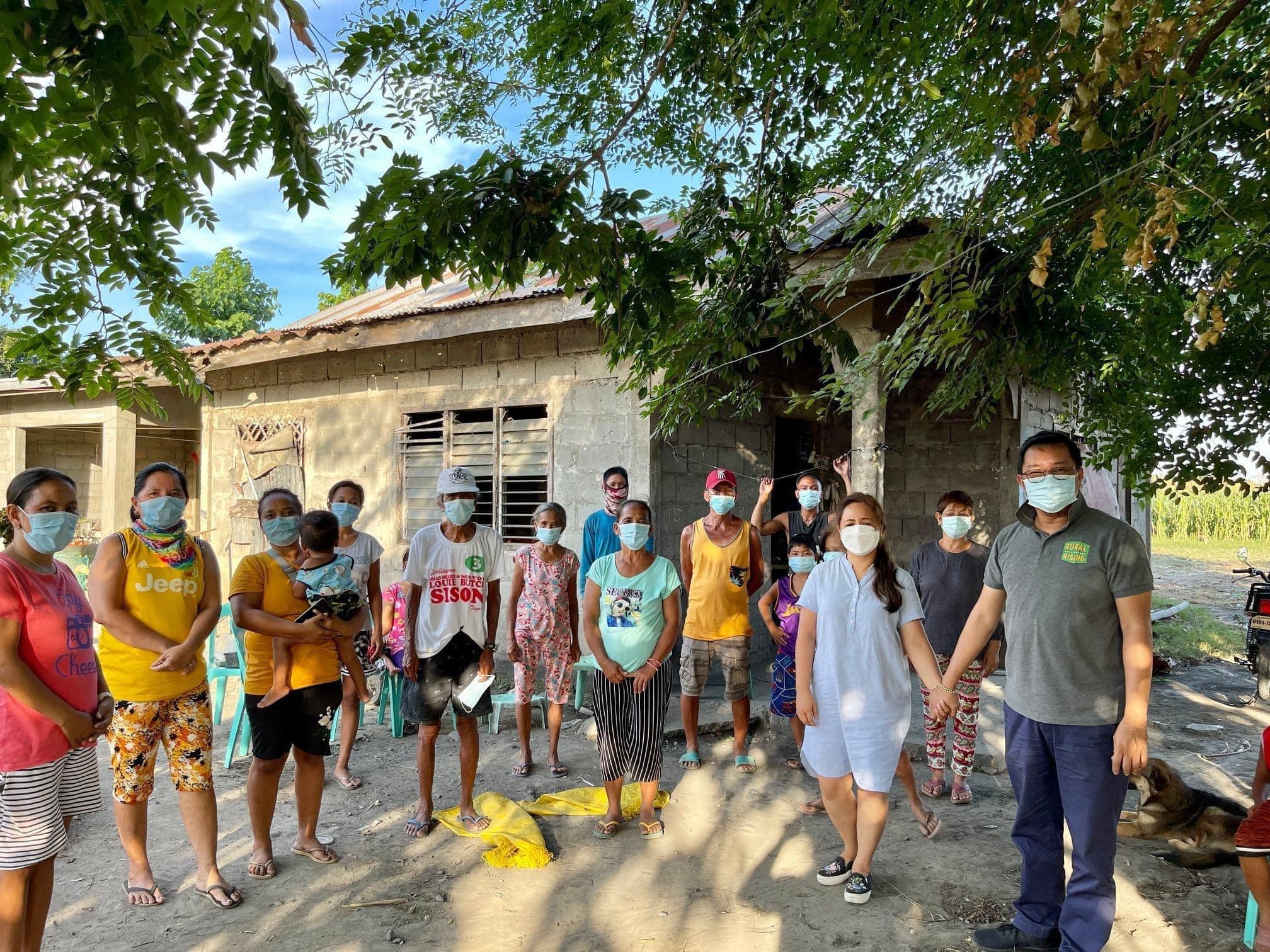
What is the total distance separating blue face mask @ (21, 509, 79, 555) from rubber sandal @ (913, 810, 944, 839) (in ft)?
13.4

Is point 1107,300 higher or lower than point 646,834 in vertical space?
higher

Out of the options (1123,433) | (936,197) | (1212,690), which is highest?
(936,197)

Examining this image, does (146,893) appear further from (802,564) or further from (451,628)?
(802,564)

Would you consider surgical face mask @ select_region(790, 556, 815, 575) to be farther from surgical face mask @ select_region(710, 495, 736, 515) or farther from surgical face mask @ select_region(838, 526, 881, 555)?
surgical face mask @ select_region(838, 526, 881, 555)

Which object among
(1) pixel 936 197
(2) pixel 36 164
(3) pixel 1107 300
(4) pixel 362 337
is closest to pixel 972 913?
(2) pixel 36 164

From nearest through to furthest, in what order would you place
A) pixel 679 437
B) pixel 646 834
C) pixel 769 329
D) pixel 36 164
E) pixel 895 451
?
pixel 36 164 → pixel 646 834 → pixel 769 329 → pixel 679 437 → pixel 895 451

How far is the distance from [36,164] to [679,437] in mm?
5453

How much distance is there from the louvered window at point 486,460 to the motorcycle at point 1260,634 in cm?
638

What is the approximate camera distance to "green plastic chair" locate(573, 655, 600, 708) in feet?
20.4

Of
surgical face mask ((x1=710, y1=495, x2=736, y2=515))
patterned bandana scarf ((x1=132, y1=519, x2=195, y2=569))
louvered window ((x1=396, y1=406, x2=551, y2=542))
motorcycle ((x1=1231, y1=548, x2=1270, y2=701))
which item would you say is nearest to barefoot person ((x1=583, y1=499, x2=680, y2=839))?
surgical face mask ((x1=710, y1=495, x2=736, y2=515))

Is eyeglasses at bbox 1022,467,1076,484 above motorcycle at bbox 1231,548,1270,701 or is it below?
above

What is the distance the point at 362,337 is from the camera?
8.02 meters

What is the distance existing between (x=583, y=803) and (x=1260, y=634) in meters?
6.62

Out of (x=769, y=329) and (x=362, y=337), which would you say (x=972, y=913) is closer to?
(x=769, y=329)
